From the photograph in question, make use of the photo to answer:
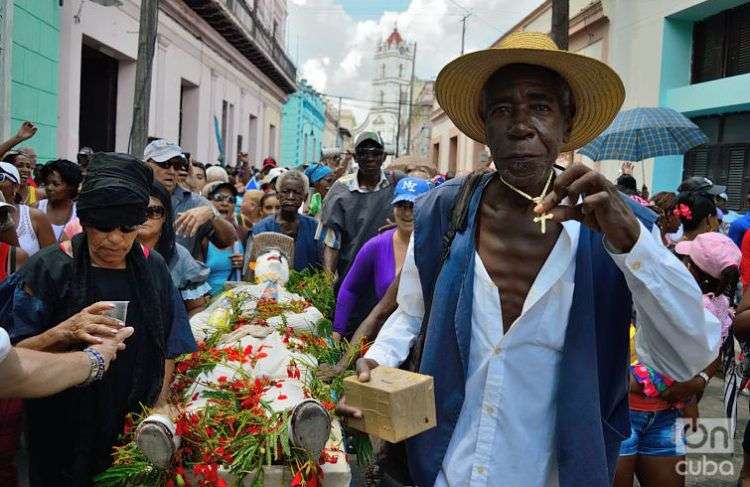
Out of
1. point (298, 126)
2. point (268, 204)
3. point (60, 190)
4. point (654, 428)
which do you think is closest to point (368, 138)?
point (268, 204)

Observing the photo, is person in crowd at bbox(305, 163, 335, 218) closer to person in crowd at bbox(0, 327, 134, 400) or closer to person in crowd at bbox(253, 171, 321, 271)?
person in crowd at bbox(253, 171, 321, 271)

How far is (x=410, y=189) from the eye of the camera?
4426mm

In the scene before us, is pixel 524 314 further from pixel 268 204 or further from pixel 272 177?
pixel 272 177

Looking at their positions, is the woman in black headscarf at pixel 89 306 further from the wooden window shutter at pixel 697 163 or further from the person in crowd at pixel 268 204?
the wooden window shutter at pixel 697 163

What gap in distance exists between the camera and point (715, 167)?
42.0ft

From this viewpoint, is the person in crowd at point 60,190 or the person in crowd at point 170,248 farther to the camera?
the person in crowd at point 60,190

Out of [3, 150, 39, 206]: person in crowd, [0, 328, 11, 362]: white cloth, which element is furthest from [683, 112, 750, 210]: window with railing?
[0, 328, 11, 362]: white cloth

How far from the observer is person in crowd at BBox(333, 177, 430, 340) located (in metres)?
4.39

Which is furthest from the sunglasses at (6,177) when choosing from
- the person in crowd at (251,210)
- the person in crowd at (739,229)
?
the person in crowd at (739,229)

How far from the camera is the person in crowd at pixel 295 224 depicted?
5.93 m

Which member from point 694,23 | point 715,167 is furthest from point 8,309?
point 694,23

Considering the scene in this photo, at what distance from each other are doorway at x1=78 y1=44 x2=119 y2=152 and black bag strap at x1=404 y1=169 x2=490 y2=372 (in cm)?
1257

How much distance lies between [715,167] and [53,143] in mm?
11534

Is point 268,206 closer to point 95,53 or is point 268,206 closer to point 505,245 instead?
point 505,245
